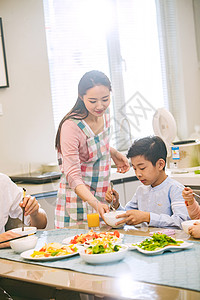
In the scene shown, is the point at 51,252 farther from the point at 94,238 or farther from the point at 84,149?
the point at 84,149

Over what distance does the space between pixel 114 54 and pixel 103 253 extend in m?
3.24

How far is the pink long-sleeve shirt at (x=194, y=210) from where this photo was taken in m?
1.76

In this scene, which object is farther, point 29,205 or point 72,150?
point 72,150

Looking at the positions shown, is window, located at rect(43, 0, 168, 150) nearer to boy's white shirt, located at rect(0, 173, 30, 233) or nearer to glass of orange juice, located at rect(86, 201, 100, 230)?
boy's white shirt, located at rect(0, 173, 30, 233)

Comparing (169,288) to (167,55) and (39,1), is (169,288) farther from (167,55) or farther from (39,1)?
(167,55)

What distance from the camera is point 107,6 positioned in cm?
431

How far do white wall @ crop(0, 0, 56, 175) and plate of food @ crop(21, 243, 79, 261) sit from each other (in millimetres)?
2052

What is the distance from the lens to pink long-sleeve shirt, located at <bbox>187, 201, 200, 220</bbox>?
5.78 feet

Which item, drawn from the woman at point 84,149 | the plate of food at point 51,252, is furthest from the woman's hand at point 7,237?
the woman at point 84,149

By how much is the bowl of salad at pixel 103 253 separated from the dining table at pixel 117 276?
0.05 ft

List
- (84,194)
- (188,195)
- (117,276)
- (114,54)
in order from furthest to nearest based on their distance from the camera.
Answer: (114,54) < (84,194) < (188,195) < (117,276)

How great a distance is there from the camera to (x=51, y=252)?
4.89ft

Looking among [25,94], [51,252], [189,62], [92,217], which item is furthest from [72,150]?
[189,62]

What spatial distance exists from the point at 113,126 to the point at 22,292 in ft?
9.29
